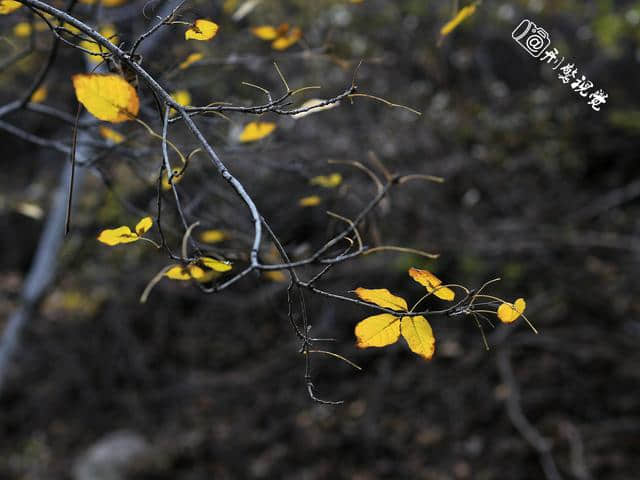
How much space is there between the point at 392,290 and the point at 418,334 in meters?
2.72

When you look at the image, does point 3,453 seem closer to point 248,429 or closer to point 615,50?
point 248,429

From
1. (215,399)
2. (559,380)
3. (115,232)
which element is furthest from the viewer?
(215,399)

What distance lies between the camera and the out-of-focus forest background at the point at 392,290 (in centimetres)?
294

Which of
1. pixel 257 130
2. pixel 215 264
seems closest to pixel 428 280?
pixel 215 264

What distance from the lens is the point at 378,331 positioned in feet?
2.36

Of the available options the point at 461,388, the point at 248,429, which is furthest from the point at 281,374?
the point at 461,388

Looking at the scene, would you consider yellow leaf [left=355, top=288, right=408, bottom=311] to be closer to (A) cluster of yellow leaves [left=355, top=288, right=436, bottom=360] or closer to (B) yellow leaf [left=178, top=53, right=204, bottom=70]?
(A) cluster of yellow leaves [left=355, top=288, right=436, bottom=360]

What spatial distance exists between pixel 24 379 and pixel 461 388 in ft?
10.7

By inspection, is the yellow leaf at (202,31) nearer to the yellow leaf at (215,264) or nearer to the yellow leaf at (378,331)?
the yellow leaf at (215,264)

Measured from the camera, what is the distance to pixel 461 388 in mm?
3170

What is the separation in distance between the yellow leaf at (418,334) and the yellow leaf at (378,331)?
0.04 ft

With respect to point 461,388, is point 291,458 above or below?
below

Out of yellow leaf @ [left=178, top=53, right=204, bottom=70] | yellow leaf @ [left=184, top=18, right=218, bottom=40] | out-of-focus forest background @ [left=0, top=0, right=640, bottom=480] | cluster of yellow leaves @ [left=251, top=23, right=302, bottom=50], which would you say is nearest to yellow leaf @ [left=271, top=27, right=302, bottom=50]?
cluster of yellow leaves @ [left=251, top=23, right=302, bottom=50]

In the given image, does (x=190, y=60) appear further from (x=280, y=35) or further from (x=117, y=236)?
(x=117, y=236)
